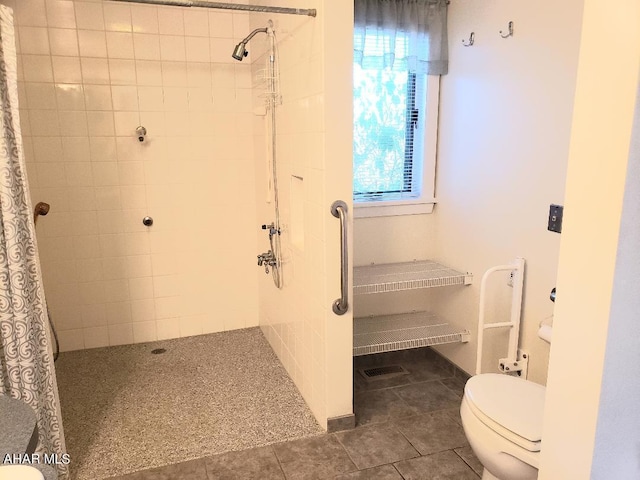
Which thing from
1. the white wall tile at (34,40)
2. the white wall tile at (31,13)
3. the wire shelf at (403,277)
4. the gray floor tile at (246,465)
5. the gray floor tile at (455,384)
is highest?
the white wall tile at (31,13)

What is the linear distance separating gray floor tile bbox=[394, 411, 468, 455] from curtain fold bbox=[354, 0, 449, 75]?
6.60 feet

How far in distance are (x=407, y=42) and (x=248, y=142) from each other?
1300 millimetres

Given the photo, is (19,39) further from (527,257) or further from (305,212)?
(527,257)

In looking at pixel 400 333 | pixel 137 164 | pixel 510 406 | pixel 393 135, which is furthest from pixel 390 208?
pixel 137 164

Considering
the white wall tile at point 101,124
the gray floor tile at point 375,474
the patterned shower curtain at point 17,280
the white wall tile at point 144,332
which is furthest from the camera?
the white wall tile at point 144,332

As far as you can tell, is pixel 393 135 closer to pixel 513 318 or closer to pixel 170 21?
pixel 513 318

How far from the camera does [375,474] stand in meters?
2.19

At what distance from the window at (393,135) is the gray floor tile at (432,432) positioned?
50.4 inches

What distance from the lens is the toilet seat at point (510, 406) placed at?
1680mm

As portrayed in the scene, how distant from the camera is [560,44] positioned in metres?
2.19

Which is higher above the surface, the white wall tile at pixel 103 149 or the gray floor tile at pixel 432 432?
the white wall tile at pixel 103 149

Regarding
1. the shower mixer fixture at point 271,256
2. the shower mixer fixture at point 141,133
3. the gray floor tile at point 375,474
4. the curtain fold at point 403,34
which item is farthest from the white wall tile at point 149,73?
the gray floor tile at point 375,474

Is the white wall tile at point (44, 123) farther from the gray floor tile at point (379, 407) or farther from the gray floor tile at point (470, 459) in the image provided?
the gray floor tile at point (470, 459)

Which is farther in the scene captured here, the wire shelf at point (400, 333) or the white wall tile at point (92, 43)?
the white wall tile at point (92, 43)
